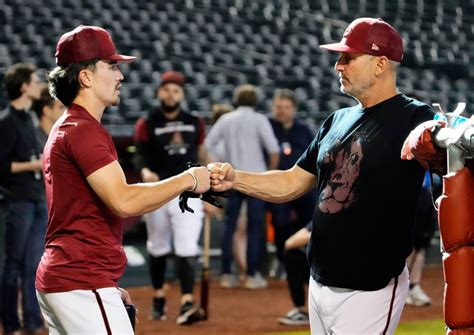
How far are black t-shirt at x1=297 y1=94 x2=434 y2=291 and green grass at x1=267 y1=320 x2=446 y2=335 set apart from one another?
3.74 metres

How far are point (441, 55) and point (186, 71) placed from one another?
5.94 m

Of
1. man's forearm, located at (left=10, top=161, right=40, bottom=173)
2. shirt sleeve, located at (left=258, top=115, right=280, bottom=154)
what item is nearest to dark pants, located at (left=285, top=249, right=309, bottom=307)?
man's forearm, located at (left=10, top=161, right=40, bottom=173)

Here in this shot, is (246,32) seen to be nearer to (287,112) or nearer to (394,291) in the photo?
(287,112)


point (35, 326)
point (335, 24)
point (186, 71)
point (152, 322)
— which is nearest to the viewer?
point (35, 326)

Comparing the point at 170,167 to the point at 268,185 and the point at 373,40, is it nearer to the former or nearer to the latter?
the point at 268,185

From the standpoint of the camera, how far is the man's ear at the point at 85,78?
4206 millimetres

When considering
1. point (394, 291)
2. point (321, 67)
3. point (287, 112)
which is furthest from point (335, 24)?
point (394, 291)

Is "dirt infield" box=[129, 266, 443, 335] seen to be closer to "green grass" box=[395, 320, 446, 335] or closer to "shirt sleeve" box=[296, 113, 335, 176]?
"green grass" box=[395, 320, 446, 335]

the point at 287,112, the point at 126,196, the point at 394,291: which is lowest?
the point at 287,112

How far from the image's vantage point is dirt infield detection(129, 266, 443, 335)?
839cm

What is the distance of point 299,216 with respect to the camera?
10.2 meters

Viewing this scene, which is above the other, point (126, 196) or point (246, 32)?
point (126, 196)

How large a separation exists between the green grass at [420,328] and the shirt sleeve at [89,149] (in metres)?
4.44

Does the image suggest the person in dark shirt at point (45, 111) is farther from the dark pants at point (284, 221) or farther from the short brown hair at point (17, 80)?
the dark pants at point (284, 221)
